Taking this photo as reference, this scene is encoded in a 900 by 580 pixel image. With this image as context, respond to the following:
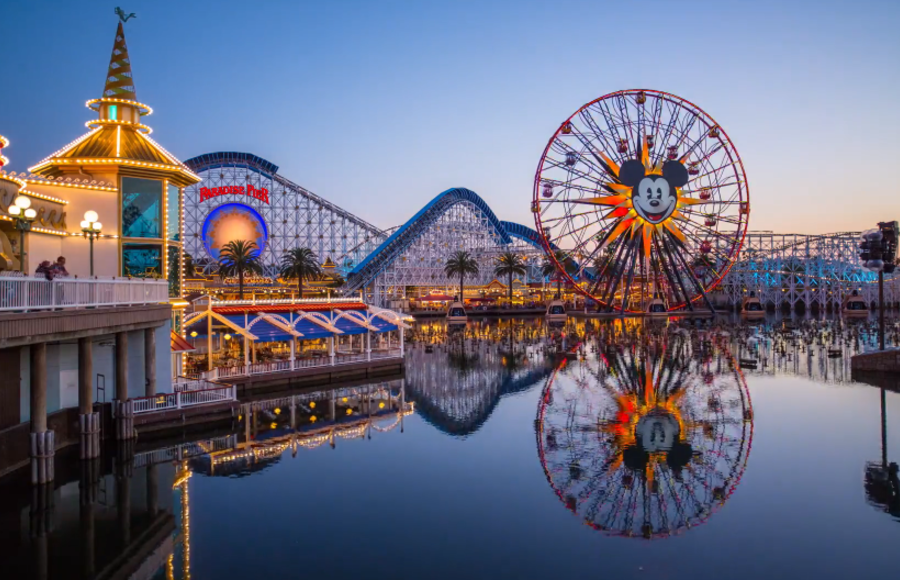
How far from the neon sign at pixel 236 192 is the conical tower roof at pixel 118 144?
44.4m

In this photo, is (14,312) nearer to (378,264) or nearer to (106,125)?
(106,125)

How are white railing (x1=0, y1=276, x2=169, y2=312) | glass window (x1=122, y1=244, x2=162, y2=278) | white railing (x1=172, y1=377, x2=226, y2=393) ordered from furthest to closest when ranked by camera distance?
white railing (x1=172, y1=377, x2=226, y2=393), glass window (x1=122, y1=244, x2=162, y2=278), white railing (x1=0, y1=276, x2=169, y2=312)

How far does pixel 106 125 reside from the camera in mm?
23594

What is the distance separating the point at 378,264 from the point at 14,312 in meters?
64.2

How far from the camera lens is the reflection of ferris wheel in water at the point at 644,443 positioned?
15.5 m

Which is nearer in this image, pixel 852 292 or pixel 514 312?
pixel 514 312

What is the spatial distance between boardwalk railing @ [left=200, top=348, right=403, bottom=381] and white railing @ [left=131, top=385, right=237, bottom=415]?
3843mm

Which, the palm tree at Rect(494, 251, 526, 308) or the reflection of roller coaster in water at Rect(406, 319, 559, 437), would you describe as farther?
the palm tree at Rect(494, 251, 526, 308)

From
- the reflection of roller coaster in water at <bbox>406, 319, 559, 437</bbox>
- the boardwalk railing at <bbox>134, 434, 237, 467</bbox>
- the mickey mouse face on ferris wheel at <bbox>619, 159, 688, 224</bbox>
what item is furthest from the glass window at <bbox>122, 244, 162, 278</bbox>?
the mickey mouse face on ferris wheel at <bbox>619, 159, 688, 224</bbox>

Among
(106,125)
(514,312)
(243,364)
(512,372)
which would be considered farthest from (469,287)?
(106,125)

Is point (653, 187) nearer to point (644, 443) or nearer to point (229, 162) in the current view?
point (229, 162)

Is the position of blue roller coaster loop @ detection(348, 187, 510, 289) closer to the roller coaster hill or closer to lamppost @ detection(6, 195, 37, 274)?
the roller coaster hill

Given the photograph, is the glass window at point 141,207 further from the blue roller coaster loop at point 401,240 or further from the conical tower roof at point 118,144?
the blue roller coaster loop at point 401,240

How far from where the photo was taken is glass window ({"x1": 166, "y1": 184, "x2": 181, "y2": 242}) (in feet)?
79.3
